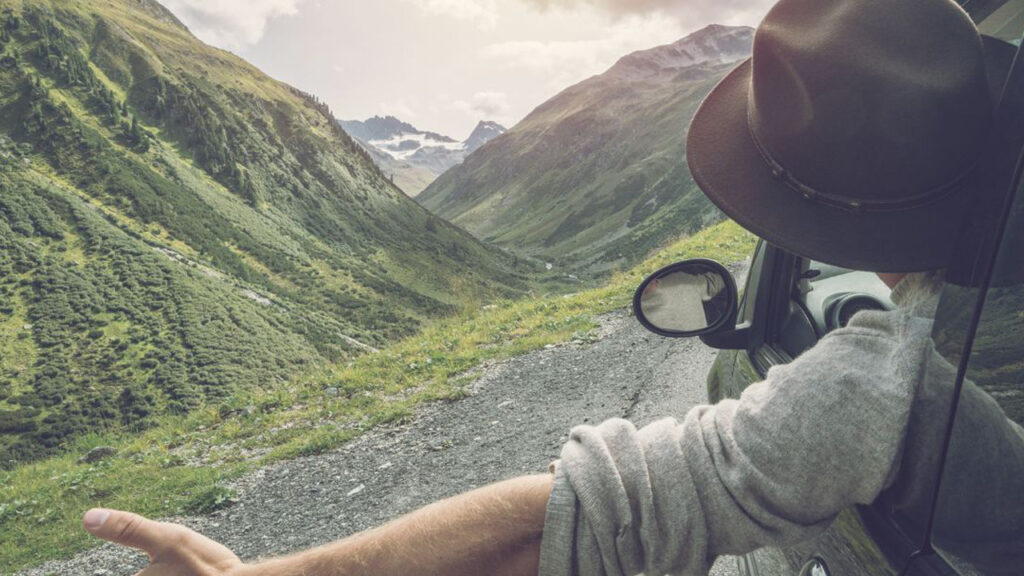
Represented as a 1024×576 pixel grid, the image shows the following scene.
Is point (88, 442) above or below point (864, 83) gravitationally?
below

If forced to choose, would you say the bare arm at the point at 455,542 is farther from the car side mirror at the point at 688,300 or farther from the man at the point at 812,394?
the car side mirror at the point at 688,300

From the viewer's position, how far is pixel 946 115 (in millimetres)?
1169

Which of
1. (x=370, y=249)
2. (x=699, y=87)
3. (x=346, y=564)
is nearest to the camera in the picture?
(x=346, y=564)

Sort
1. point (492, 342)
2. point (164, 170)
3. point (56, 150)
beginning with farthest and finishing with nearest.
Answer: point (164, 170)
point (56, 150)
point (492, 342)

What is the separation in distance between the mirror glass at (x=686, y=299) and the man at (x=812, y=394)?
3.08ft

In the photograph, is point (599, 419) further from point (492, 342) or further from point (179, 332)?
point (179, 332)

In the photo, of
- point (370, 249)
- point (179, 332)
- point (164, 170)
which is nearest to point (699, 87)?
point (370, 249)

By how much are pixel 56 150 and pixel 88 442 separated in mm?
97013

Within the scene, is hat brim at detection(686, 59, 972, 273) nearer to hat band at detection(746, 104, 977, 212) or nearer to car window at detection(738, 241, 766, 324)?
hat band at detection(746, 104, 977, 212)

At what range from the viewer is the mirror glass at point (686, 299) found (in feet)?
7.64

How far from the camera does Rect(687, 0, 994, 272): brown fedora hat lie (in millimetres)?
1187

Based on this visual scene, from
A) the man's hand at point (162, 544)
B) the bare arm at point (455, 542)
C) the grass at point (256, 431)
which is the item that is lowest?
the grass at point (256, 431)

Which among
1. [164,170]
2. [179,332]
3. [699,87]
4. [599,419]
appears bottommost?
[179,332]

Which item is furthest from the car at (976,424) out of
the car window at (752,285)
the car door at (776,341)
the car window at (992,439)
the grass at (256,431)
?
the grass at (256,431)
